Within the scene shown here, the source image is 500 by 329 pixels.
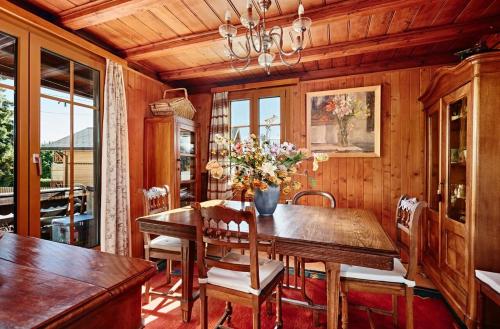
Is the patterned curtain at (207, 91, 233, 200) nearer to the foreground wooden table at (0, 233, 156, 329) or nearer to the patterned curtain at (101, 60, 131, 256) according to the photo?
the patterned curtain at (101, 60, 131, 256)

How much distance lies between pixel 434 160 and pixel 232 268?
7.82ft

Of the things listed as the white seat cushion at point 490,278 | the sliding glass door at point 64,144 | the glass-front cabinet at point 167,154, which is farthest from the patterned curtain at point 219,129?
the white seat cushion at point 490,278

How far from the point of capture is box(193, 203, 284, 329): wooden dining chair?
4.32 ft

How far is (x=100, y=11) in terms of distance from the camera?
191 cm

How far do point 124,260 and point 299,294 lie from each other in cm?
189

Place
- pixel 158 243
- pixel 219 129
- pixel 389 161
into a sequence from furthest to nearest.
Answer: pixel 219 129 < pixel 389 161 < pixel 158 243

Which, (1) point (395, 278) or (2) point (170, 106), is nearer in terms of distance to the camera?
(1) point (395, 278)

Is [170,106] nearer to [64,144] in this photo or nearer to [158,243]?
[64,144]

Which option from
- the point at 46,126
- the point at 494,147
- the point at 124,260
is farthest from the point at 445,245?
the point at 46,126

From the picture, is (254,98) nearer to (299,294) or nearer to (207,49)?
(207,49)

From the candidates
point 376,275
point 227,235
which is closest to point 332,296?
point 376,275

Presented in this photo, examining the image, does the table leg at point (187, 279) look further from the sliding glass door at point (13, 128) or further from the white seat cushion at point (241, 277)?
the sliding glass door at point (13, 128)

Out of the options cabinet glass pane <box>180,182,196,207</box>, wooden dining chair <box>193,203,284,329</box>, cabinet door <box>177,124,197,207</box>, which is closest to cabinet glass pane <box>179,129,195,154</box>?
cabinet door <box>177,124,197,207</box>

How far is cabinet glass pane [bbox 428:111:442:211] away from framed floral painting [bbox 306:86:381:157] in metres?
0.52
